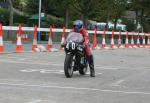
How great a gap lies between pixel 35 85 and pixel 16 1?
6252 cm

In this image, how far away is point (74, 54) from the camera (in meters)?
14.5

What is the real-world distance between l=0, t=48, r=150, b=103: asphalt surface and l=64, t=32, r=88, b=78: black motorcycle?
0.27 metres

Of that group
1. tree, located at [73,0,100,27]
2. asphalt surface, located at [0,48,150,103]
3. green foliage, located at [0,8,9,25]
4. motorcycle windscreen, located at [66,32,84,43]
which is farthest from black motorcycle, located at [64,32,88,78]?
green foliage, located at [0,8,9,25]

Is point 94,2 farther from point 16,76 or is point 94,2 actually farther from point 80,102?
point 80,102

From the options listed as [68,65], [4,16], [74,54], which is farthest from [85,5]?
[68,65]

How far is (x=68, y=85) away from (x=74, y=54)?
2292 mm

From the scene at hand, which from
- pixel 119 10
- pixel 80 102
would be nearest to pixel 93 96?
pixel 80 102

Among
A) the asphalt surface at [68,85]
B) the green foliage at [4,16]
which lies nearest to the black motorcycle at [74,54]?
the asphalt surface at [68,85]

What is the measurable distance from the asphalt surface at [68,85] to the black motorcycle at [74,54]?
271 millimetres

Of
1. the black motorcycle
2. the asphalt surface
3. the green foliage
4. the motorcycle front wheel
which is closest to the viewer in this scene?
the asphalt surface

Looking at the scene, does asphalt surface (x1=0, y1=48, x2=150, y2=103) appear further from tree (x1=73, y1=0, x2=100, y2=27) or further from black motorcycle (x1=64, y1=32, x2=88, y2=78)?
tree (x1=73, y1=0, x2=100, y2=27)

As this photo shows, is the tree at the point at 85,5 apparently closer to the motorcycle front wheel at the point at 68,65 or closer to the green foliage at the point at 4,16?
the green foliage at the point at 4,16

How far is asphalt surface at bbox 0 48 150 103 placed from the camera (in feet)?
33.4

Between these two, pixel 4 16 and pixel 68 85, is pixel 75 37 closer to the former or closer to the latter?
pixel 68 85
